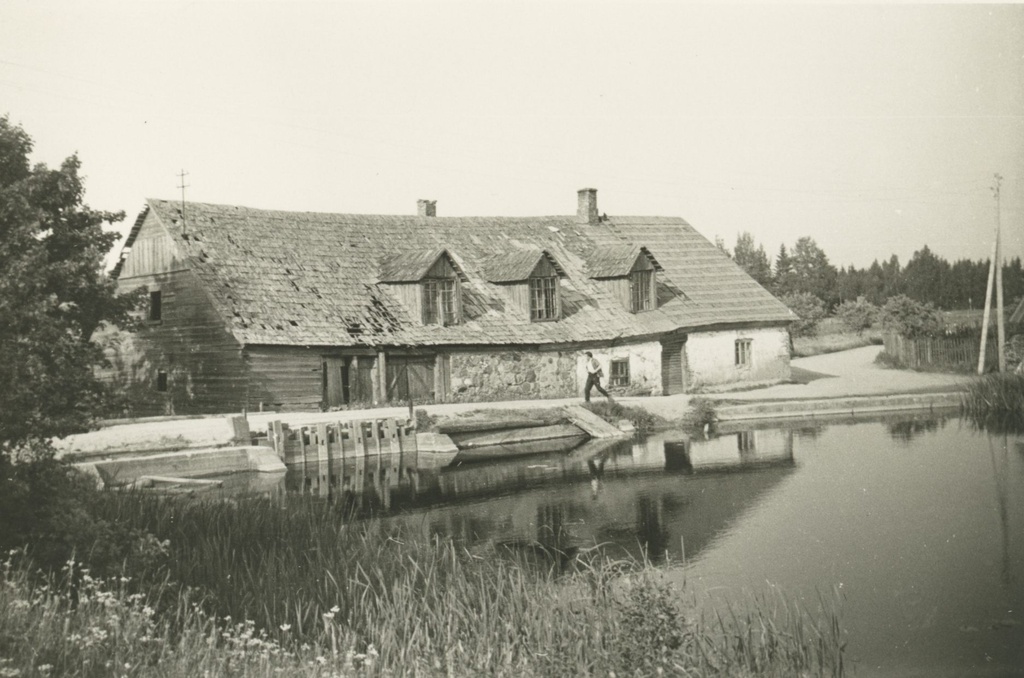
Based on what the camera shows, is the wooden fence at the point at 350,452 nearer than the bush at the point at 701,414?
Yes

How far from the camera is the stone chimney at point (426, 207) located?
37125mm

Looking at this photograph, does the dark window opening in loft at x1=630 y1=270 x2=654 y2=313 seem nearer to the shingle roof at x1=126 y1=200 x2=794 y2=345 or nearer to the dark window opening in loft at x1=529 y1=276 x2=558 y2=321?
the shingle roof at x1=126 y1=200 x2=794 y2=345

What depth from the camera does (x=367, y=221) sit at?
33156mm

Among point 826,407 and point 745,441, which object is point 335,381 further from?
point 826,407

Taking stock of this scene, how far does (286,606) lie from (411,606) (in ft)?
3.51

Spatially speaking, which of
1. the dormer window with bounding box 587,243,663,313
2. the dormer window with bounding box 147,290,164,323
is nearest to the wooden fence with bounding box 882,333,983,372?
the dormer window with bounding box 587,243,663,313

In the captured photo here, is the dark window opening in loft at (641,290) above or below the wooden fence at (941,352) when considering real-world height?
above

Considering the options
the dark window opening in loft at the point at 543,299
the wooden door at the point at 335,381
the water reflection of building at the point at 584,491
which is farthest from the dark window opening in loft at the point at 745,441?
the wooden door at the point at 335,381

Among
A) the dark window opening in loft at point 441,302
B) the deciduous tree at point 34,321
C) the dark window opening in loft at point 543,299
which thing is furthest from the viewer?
the dark window opening in loft at point 543,299

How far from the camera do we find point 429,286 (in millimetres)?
29906

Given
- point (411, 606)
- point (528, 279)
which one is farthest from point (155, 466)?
point (528, 279)

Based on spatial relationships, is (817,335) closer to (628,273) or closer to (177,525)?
(628,273)

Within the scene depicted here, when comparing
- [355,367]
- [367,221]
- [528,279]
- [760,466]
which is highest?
[367,221]

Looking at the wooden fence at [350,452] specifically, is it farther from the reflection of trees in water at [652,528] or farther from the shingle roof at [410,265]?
the shingle roof at [410,265]
